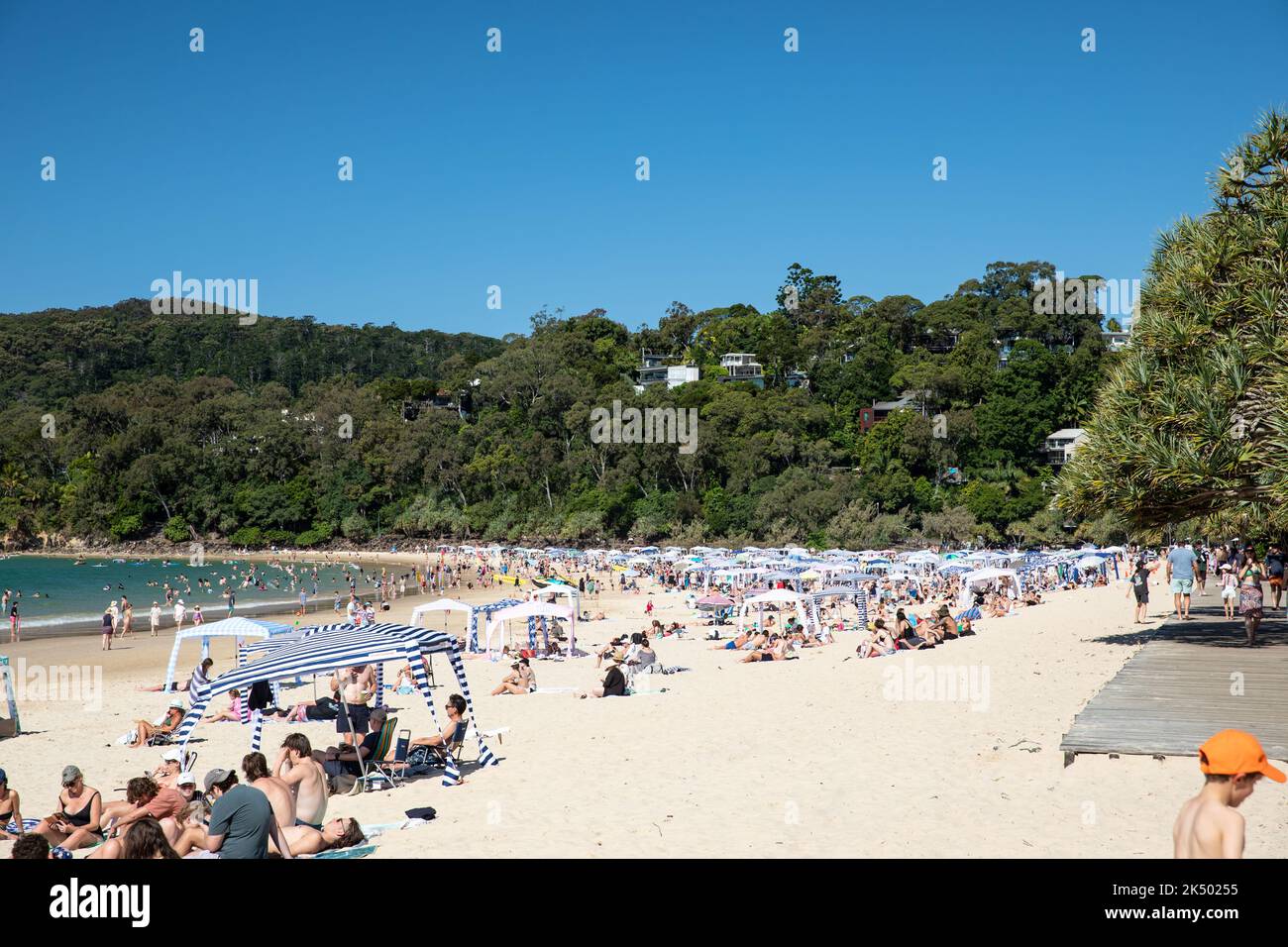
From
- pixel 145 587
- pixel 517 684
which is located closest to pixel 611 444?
pixel 145 587

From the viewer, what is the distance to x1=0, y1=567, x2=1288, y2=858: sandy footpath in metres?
6.82

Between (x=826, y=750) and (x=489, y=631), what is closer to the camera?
(x=826, y=750)

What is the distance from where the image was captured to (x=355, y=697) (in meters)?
12.2

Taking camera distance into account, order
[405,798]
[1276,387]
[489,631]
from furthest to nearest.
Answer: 1. [489,631]
2. [1276,387]
3. [405,798]

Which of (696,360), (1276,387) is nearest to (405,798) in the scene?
(1276,387)

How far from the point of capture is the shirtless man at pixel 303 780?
7344 millimetres

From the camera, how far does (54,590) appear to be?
49.6 metres

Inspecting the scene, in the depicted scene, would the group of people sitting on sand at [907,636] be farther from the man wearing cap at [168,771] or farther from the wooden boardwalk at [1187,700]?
the man wearing cap at [168,771]

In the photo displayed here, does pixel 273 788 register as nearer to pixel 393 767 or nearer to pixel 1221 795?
pixel 393 767

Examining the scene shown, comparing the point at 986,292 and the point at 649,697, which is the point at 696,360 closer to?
the point at 986,292

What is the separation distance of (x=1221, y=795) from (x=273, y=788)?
5925 mm

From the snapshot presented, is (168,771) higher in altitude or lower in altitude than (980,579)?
lower

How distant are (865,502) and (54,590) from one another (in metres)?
45.2
